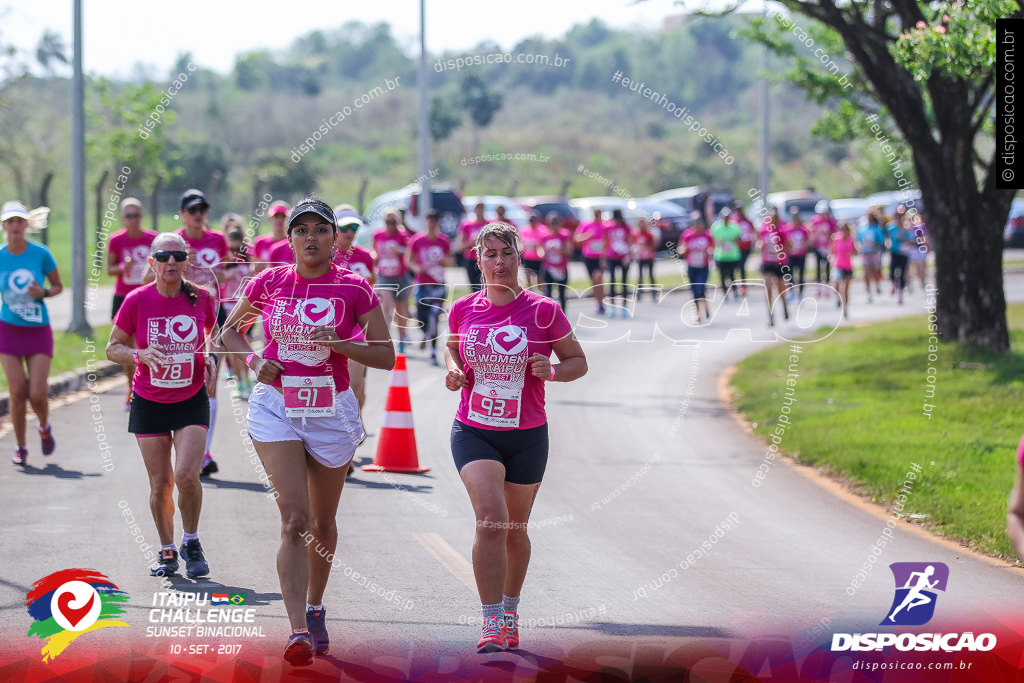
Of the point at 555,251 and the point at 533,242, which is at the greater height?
the point at 533,242

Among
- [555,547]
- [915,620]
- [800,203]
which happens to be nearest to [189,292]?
[555,547]

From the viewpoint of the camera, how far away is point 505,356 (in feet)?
19.1

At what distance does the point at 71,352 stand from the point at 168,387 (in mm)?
10059

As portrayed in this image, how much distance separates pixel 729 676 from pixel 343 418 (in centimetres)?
199

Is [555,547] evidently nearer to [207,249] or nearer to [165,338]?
[165,338]

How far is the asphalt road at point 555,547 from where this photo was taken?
6223 millimetres

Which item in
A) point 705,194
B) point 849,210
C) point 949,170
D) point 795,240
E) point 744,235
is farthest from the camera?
point 849,210

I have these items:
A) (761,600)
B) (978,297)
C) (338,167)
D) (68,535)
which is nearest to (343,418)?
(761,600)

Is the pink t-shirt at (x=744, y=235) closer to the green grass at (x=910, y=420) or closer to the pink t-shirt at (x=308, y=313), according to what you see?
the green grass at (x=910, y=420)

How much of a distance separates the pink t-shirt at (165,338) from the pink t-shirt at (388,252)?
913 cm

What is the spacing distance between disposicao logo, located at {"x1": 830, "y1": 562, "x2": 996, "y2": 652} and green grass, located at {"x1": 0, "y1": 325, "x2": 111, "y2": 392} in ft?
31.0

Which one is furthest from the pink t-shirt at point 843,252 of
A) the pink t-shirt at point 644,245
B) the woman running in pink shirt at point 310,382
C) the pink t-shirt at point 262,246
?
the woman running in pink shirt at point 310,382

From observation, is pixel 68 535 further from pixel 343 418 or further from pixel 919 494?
pixel 919 494

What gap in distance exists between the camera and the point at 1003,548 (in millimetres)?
7957
